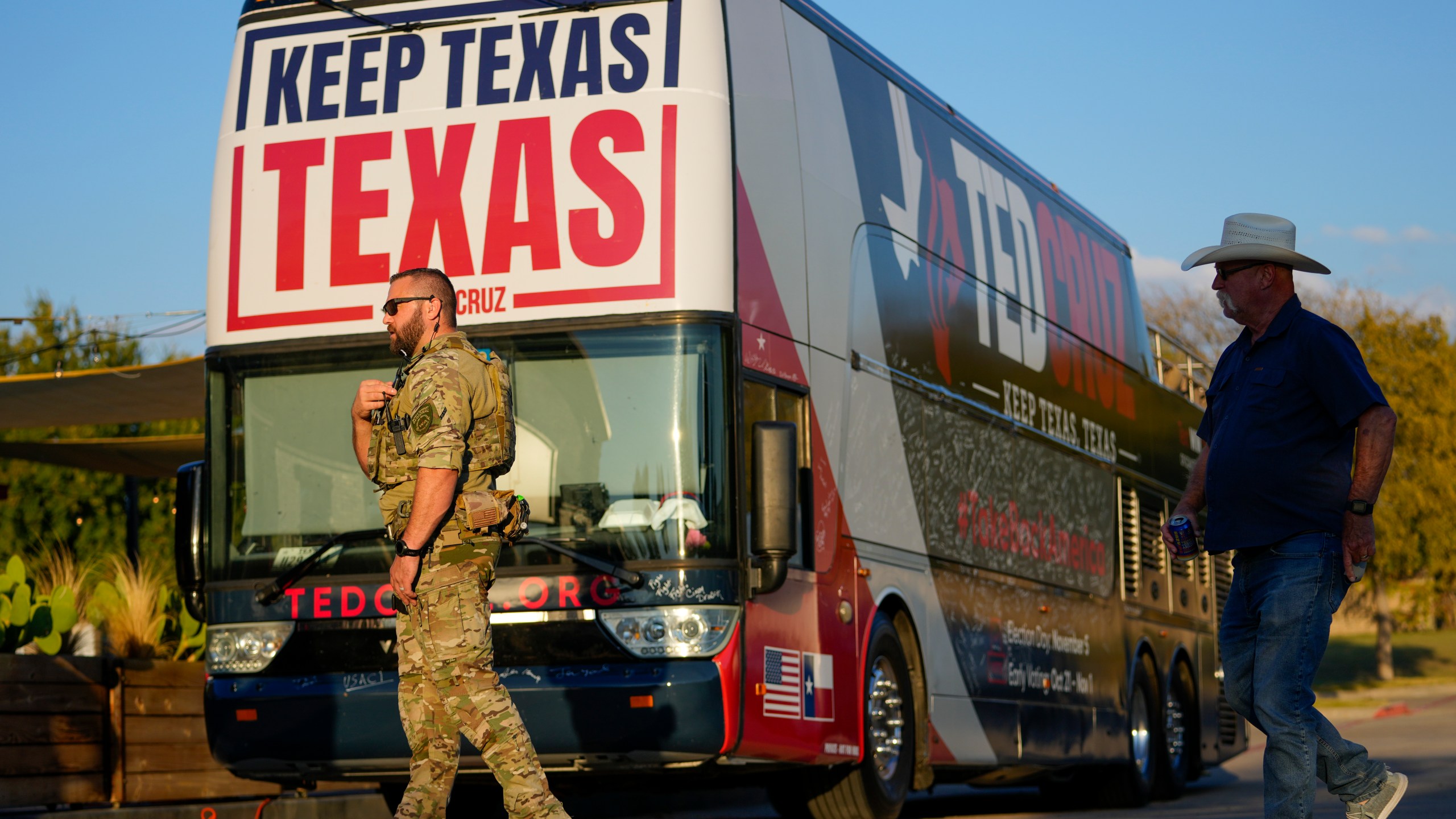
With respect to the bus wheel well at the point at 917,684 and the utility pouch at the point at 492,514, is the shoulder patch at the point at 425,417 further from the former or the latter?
the bus wheel well at the point at 917,684

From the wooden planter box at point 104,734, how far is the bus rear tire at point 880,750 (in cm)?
369

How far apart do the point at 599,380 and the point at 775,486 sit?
98 centimetres

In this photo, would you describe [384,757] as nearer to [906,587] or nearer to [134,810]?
[134,810]

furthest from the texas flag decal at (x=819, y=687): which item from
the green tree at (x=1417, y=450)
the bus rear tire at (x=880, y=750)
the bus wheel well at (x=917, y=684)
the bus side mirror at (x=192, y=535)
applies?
the green tree at (x=1417, y=450)

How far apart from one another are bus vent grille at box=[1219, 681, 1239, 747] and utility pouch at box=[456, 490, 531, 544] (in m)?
12.1

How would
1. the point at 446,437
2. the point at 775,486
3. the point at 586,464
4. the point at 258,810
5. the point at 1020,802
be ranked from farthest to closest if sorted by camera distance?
the point at 1020,802 → the point at 258,810 → the point at 586,464 → the point at 775,486 → the point at 446,437

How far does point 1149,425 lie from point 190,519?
956 centimetres

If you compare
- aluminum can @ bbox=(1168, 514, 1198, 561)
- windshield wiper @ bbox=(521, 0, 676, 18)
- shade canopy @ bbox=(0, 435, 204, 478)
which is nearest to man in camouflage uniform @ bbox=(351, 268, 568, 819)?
aluminum can @ bbox=(1168, 514, 1198, 561)

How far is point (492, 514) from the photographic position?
20.6 feet

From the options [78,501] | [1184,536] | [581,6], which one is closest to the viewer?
[1184,536]

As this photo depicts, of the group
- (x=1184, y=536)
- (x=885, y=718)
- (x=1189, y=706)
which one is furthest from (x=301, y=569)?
(x=1189, y=706)

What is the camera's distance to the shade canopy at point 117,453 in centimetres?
1723

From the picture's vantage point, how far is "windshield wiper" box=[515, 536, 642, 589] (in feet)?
25.6

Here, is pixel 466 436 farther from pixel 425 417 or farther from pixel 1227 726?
pixel 1227 726
